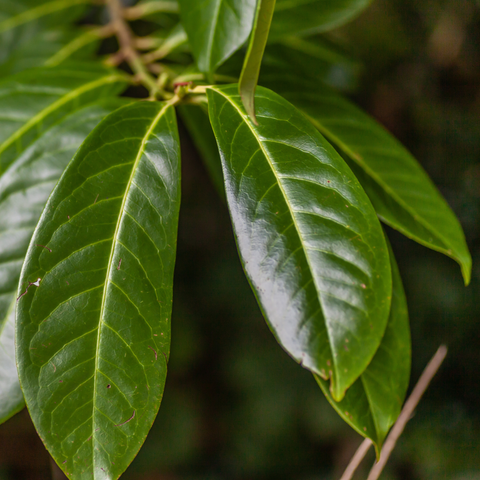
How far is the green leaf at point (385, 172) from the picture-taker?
46 cm

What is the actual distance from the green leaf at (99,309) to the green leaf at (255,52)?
10 cm

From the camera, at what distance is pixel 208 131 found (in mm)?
603

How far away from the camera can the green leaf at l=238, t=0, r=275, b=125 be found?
11.3 inches

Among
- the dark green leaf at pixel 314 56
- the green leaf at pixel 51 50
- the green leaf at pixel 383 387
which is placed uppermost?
the green leaf at pixel 51 50

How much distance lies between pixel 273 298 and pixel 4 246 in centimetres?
31

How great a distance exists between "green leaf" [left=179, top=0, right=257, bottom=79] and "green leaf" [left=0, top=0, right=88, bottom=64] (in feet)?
1.68

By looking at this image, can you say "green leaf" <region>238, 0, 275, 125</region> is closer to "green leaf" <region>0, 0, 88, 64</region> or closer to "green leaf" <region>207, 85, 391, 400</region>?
"green leaf" <region>207, 85, 391, 400</region>

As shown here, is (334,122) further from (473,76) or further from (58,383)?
(473,76)

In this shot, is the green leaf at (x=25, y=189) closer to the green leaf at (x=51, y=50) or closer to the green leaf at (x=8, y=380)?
the green leaf at (x=8, y=380)

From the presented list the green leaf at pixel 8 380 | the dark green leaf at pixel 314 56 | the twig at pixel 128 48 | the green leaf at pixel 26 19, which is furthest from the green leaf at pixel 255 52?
the green leaf at pixel 26 19

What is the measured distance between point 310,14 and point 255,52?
356 mm

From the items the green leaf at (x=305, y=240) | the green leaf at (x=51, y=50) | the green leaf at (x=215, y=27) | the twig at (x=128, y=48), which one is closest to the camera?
the green leaf at (x=305, y=240)

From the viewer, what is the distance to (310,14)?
0.58 m

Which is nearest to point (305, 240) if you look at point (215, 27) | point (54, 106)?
point (215, 27)
